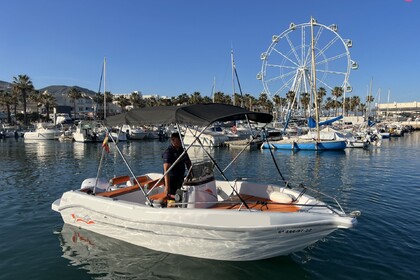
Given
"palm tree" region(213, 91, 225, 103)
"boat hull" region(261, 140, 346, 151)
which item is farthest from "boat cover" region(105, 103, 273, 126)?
"palm tree" region(213, 91, 225, 103)

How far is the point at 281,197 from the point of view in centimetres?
676

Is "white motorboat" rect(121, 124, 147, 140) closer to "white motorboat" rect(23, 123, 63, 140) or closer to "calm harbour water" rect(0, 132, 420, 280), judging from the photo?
"white motorboat" rect(23, 123, 63, 140)

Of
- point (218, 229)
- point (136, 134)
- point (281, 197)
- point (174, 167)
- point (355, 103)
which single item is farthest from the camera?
point (355, 103)

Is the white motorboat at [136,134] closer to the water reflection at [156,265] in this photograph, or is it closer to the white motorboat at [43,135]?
the white motorboat at [43,135]

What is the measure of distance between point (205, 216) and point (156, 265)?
1542mm

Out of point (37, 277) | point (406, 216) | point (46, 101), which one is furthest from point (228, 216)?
point (46, 101)

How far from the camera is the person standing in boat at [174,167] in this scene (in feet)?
22.3

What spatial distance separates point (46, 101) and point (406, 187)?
8091cm

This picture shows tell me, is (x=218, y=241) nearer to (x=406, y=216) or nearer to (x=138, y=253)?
(x=138, y=253)

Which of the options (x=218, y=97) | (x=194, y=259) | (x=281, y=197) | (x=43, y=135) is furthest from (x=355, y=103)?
(x=194, y=259)

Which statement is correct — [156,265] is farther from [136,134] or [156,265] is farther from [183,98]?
[183,98]

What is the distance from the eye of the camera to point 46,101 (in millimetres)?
76750

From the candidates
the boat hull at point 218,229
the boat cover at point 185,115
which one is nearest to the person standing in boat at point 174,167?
the boat cover at point 185,115

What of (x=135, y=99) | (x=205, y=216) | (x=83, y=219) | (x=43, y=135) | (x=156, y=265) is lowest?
(x=156, y=265)
